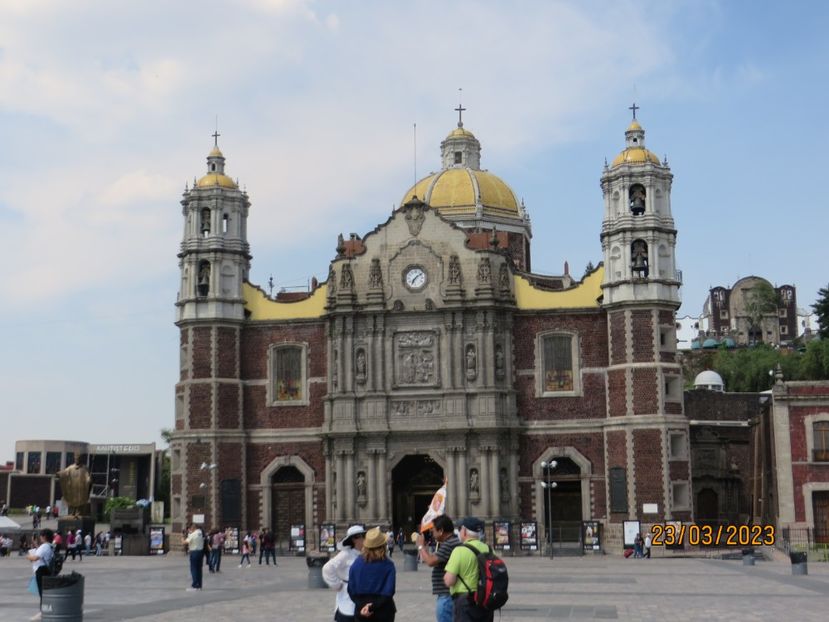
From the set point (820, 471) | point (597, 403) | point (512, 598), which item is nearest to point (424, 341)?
point (597, 403)

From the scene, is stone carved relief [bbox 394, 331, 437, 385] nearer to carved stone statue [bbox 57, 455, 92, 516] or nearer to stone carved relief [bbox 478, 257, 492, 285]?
stone carved relief [bbox 478, 257, 492, 285]

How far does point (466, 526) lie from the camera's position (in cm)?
1395

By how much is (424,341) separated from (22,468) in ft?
261

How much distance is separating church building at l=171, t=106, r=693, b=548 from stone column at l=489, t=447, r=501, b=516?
8 centimetres

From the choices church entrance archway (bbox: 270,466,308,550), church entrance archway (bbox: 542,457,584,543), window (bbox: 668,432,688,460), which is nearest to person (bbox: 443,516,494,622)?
window (bbox: 668,432,688,460)

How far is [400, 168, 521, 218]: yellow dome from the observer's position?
71000mm

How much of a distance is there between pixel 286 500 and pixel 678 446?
19484mm

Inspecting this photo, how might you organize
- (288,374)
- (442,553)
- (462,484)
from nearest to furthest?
1. (442,553)
2. (462,484)
3. (288,374)

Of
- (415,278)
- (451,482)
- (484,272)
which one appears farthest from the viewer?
(415,278)

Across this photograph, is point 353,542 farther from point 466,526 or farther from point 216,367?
point 216,367

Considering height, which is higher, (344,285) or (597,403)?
(344,285)

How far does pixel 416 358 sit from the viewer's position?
2317 inches

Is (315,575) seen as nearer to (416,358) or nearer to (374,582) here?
(374,582)
